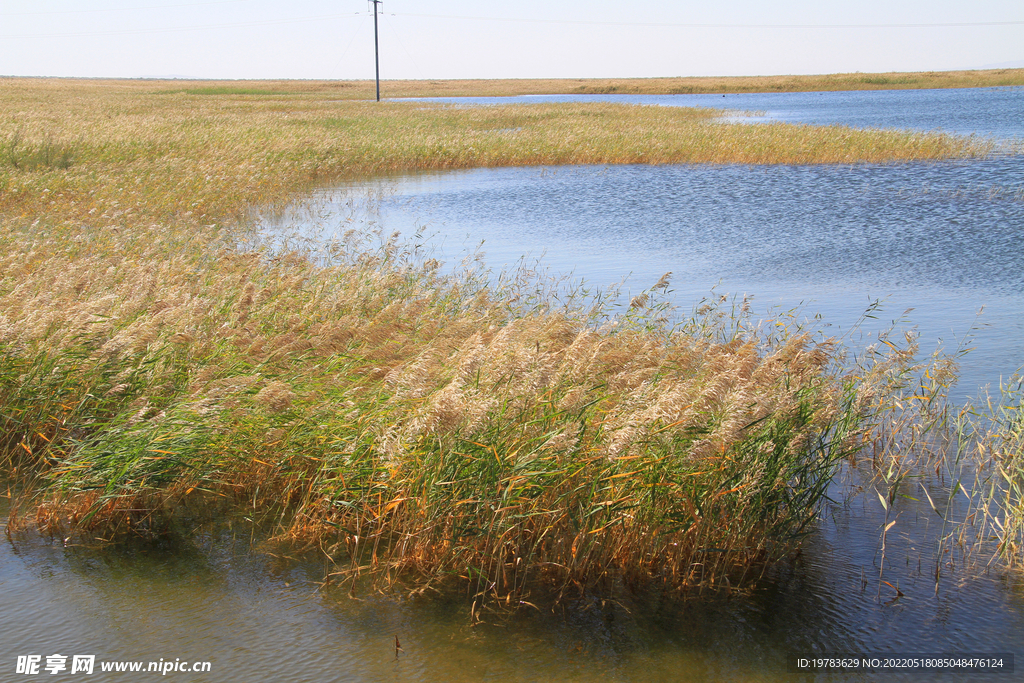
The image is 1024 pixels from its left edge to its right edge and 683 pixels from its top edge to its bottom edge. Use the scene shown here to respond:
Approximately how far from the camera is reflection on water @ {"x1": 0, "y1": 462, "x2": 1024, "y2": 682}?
4004mm

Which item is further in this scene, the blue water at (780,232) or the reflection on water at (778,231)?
the reflection on water at (778,231)

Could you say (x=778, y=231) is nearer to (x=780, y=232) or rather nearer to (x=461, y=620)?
(x=780, y=232)

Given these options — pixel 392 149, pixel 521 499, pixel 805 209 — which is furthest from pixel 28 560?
pixel 392 149

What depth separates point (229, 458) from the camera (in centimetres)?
550

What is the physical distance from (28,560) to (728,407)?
4610 mm

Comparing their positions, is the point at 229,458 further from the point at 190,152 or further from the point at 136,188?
the point at 190,152

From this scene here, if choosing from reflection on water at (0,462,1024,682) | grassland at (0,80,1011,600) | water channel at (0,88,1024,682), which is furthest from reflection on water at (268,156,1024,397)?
reflection on water at (0,462,1024,682)

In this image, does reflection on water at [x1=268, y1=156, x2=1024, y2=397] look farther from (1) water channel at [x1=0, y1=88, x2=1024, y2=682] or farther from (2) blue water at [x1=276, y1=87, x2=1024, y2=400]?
(1) water channel at [x1=0, y1=88, x2=1024, y2=682]

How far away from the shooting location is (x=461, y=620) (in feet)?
14.3

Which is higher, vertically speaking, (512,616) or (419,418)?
(419,418)

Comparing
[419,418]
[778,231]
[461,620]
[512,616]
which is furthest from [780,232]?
[461,620]

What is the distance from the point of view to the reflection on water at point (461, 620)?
158 inches

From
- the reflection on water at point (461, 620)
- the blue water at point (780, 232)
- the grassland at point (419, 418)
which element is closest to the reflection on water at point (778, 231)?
the blue water at point (780, 232)

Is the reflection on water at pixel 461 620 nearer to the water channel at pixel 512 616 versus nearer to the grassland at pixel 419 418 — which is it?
the water channel at pixel 512 616
